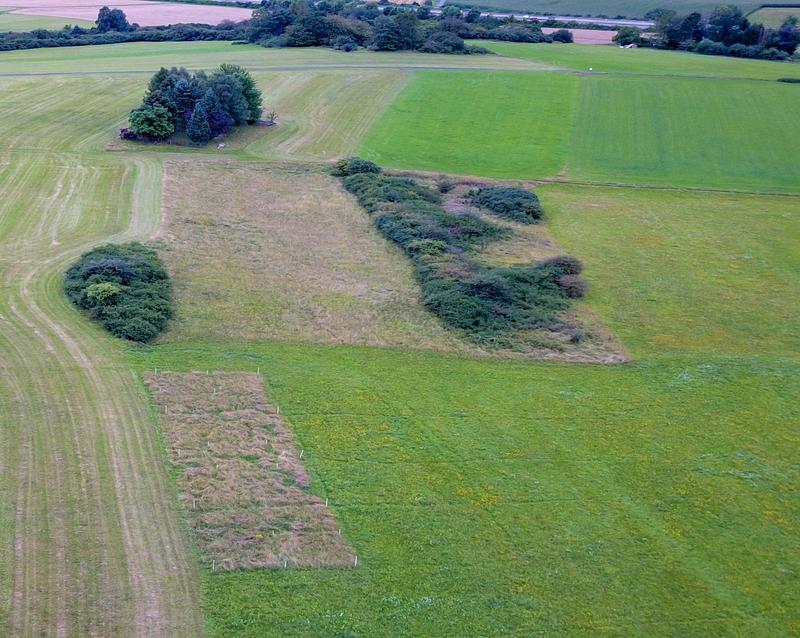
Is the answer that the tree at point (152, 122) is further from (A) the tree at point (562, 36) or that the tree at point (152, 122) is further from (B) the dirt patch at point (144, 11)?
(A) the tree at point (562, 36)

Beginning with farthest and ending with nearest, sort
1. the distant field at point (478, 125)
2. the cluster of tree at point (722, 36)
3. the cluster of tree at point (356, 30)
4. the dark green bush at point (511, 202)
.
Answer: the cluster of tree at point (722, 36)
the cluster of tree at point (356, 30)
the distant field at point (478, 125)
the dark green bush at point (511, 202)

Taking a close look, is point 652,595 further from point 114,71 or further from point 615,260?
point 114,71

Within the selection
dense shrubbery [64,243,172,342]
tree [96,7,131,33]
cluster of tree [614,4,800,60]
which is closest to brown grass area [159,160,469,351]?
dense shrubbery [64,243,172,342]

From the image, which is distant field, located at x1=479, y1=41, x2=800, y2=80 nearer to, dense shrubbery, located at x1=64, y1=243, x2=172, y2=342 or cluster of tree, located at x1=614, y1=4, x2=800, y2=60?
cluster of tree, located at x1=614, y1=4, x2=800, y2=60

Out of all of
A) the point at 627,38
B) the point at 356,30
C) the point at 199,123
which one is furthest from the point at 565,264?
the point at 627,38

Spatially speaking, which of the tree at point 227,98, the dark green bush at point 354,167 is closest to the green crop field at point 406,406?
the tree at point 227,98

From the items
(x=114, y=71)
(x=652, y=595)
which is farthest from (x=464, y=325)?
(x=114, y=71)

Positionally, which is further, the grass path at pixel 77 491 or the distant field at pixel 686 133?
the distant field at pixel 686 133
